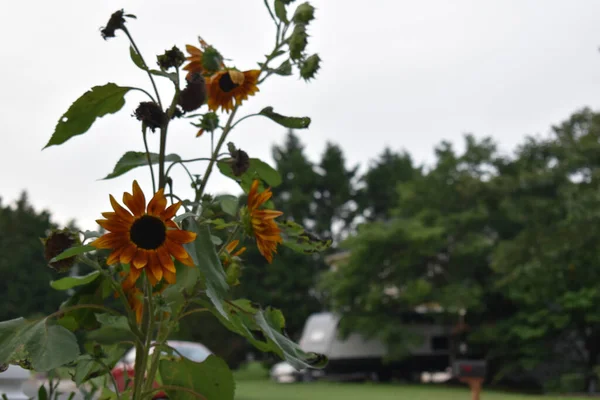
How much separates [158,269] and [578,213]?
14960mm

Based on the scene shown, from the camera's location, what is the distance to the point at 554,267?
Result: 1658 centimetres

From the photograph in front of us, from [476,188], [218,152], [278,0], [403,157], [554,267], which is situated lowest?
[218,152]

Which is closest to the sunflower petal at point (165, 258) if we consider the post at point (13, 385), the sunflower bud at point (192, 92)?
the sunflower bud at point (192, 92)

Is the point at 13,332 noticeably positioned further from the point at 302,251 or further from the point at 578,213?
the point at 578,213

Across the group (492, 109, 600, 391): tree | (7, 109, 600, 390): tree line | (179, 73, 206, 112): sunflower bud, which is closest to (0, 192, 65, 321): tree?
(7, 109, 600, 390): tree line

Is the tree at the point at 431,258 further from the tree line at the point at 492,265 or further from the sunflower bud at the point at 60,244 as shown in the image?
the sunflower bud at the point at 60,244

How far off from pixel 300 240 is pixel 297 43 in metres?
0.30

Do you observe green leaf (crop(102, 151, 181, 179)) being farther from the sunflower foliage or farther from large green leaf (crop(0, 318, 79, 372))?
large green leaf (crop(0, 318, 79, 372))

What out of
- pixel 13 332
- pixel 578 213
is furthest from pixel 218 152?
pixel 578 213

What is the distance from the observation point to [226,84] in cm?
123

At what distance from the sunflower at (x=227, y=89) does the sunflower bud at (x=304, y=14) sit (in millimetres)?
107

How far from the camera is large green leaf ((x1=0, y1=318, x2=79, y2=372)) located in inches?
36.8

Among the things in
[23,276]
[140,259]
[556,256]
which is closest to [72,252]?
[140,259]

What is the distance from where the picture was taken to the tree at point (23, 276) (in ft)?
88.0
